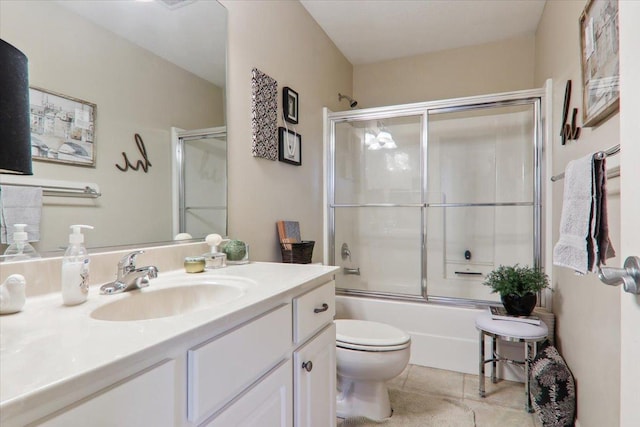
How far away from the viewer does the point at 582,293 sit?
1.54 metres

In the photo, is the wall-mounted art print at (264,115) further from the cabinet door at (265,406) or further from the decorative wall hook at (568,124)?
the decorative wall hook at (568,124)

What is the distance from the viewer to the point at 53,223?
38.3 inches

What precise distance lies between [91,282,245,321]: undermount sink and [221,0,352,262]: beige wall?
0.59 meters

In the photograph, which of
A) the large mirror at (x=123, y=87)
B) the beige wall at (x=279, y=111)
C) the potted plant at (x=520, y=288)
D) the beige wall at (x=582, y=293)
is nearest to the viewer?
the large mirror at (x=123, y=87)

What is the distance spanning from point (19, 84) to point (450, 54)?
127 inches

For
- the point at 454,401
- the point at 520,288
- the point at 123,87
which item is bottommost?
the point at 454,401

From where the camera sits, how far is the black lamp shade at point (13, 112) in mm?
556

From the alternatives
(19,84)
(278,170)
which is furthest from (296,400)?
(278,170)

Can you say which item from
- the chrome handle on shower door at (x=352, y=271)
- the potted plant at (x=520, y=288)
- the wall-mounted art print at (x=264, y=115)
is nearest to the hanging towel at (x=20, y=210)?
the wall-mounted art print at (x=264, y=115)

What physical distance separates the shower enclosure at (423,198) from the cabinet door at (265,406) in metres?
1.76

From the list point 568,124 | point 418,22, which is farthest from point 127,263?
point 418,22

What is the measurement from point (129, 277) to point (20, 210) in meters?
0.32

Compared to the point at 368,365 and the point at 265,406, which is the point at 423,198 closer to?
the point at 368,365

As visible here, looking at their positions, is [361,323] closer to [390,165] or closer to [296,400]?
[296,400]
